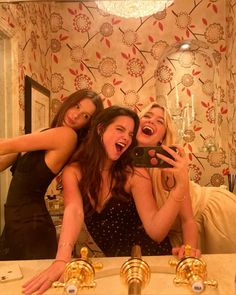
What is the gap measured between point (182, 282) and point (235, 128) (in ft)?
1.31

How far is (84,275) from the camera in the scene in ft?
2.42

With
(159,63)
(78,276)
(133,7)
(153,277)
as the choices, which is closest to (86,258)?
(78,276)

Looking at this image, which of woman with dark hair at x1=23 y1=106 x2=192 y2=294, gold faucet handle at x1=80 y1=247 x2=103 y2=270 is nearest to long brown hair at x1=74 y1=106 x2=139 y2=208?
woman with dark hair at x1=23 y1=106 x2=192 y2=294

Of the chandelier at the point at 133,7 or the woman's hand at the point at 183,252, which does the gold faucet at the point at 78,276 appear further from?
the chandelier at the point at 133,7

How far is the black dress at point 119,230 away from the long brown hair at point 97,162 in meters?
0.03

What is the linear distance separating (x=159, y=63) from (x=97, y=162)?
300mm

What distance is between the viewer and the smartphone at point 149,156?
0.82 m

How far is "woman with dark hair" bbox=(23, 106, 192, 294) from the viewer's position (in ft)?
2.73

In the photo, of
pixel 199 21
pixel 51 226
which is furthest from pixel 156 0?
pixel 51 226

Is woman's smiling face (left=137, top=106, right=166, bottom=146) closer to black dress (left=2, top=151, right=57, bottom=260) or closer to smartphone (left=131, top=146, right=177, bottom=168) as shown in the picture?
smartphone (left=131, top=146, right=177, bottom=168)

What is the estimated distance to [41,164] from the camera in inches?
33.3

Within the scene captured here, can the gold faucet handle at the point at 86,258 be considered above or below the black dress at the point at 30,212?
below

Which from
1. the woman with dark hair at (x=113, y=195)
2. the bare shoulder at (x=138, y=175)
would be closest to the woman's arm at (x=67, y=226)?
the woman with dark hair at (x=113, y=195)

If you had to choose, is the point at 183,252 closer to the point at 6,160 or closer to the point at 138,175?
the point at 138,175
